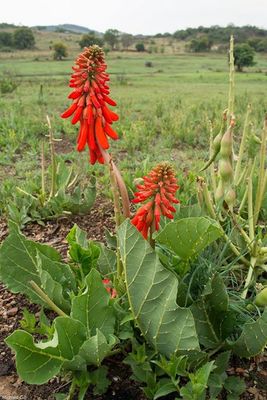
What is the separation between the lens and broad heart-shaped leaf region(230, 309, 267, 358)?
188 centimetres

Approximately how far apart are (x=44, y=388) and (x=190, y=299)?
71 cm

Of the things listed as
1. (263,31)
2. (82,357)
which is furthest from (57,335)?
(263,31)

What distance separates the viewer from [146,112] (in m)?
8.52

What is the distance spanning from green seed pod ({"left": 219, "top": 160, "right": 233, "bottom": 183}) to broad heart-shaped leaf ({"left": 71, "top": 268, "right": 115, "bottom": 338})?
924 millimetres

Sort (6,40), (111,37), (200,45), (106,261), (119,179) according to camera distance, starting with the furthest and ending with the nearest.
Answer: (111,37) → (200,45) → (6,40) → (106,261) → (119,179)

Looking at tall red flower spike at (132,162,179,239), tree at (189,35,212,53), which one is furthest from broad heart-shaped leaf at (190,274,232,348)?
tree at (189,35,212,53)

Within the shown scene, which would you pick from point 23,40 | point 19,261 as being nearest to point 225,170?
point 19,261

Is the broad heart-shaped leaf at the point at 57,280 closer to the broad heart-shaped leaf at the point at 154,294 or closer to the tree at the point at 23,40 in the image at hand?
the broad heart-shaped leaf at the point at 154,294

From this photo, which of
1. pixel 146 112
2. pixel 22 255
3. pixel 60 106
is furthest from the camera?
pixel 60 106

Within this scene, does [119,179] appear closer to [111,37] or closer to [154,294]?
[154,294]

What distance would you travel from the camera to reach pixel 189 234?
190cm

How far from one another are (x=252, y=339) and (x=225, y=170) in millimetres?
856

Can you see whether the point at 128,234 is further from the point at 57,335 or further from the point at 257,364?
the point at 257,364

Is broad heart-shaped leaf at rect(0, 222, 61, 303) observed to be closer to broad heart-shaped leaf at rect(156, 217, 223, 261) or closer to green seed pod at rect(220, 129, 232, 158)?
broad heart-shaped leaf at rect(156, 217, 223, 261)
